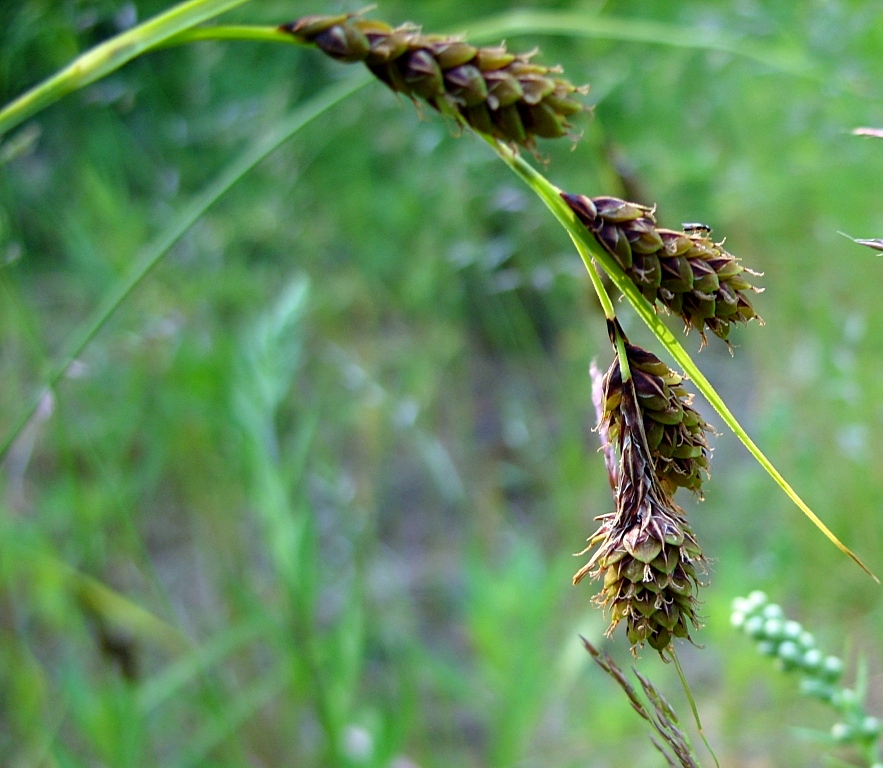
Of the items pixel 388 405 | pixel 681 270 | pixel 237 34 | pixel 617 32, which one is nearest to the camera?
pixel 681 270

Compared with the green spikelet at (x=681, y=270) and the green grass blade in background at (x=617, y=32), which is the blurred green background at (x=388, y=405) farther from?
the green spikelet at (x=681, y=270)

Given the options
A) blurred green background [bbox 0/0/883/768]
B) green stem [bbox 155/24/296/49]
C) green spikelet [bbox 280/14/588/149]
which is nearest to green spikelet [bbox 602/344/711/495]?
green spikelet [bbox 280/14/588/149]

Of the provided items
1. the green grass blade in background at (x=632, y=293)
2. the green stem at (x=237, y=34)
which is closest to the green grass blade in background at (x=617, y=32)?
the green stem at (x=237, y=34)

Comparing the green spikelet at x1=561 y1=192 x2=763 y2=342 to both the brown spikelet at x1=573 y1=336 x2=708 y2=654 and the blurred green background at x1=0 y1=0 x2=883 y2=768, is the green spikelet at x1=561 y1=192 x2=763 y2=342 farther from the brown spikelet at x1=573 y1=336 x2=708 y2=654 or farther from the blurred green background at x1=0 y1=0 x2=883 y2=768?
the blurred green background at x1=0 y1=0 x2=883 y2=768

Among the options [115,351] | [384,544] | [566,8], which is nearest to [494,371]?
[384,544]

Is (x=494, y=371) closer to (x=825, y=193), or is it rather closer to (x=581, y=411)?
(x=581, y=411)

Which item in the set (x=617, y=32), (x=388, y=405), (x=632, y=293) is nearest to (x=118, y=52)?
(x=632, y=293)

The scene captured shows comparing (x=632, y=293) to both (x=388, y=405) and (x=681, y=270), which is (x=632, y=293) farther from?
(x=388, y=405)
